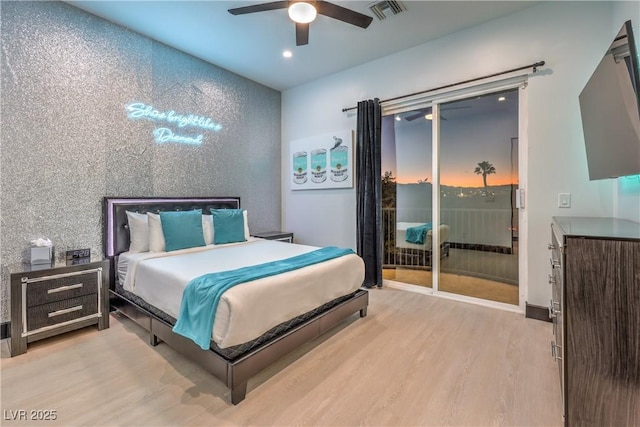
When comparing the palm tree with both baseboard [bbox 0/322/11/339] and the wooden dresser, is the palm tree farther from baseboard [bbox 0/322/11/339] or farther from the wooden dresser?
baseboard [bbox 0/322/11/339]

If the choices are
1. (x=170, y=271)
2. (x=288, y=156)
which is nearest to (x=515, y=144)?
(x=288, y=156)

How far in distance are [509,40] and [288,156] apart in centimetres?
348

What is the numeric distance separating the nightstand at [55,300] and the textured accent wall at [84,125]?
49 cm

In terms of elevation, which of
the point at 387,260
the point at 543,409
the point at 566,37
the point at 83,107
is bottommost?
the point at 543,409

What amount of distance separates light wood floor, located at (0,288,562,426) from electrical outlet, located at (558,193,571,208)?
123 centimetres

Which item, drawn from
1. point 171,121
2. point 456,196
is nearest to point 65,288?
point 171,121

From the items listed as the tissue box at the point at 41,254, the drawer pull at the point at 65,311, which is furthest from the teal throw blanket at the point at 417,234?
the tissue box at the point at 41,254

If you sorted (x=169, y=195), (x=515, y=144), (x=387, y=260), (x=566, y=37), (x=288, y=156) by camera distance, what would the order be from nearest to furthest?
(x=566, y=37) < (x=515, y=144) < (x=169, y=195) < (x=387, y=260) < (x=288, y=156)

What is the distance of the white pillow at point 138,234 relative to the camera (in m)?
3.16

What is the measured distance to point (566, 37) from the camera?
278cm

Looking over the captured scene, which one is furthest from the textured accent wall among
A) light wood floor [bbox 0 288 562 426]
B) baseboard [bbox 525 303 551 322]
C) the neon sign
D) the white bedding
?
baseboard [bbox 525 303 551 322]

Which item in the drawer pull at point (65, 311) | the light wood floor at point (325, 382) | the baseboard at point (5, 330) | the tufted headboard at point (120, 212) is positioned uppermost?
the tufted headboard at point (120, 212)

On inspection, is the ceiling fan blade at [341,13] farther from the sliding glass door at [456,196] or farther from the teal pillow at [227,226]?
the teal pillow at [227,226]

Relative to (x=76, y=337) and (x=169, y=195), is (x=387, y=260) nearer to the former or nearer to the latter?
(x=169, y=195)
